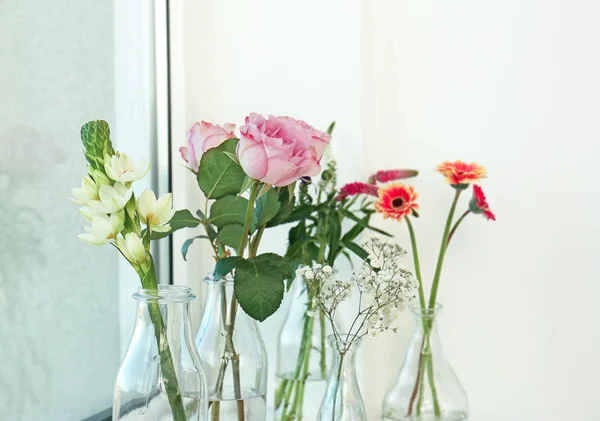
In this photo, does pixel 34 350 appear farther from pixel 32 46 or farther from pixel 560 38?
pixel 560 38

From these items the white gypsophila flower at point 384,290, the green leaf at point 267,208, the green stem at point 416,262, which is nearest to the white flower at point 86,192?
the green leaf at point 267,208

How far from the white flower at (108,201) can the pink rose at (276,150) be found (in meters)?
0.13

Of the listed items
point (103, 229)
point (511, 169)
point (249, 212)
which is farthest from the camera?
point (511, 169)

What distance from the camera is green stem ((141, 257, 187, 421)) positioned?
2.27 ft

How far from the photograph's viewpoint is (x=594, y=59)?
3.62ft

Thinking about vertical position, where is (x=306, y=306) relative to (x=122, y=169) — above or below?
below

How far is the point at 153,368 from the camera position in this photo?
2.28 feet

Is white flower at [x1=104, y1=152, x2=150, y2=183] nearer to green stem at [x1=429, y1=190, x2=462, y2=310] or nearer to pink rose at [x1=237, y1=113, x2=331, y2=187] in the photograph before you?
pink rose at [x1=237, y1=113, x2=331, y2=187]

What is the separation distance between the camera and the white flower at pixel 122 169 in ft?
2.14

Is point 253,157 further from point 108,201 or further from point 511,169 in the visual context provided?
point 511,169

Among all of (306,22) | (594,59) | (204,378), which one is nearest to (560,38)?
(594,59)

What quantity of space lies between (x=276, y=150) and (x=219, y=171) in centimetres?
11

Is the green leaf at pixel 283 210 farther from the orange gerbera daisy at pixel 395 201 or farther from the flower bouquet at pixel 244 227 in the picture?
the orange gerbera daisy at pixel 395 201

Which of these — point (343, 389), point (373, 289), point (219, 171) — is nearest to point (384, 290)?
point (373, 289)
